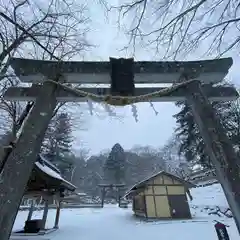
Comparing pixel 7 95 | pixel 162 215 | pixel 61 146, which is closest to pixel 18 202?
pixel 7 95

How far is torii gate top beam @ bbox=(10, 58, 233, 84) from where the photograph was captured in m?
3.60

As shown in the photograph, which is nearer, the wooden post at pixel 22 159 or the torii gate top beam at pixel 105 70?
the wooden post at pixel 22 159

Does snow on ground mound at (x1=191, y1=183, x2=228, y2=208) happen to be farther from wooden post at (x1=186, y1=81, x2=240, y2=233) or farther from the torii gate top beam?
wooden post at (x1=186, y1=81, x2=240, y2=233)

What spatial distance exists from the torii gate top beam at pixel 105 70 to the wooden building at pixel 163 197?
16689mm

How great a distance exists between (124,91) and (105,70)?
0.45m

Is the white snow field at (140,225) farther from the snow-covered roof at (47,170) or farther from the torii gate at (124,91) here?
the torii gate at (124,91)

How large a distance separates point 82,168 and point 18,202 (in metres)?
43.3

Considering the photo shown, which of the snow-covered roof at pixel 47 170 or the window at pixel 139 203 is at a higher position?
the window at pixel 139 203

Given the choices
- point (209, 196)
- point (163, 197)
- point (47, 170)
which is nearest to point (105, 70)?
point (47, 170)

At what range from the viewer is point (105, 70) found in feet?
12.0

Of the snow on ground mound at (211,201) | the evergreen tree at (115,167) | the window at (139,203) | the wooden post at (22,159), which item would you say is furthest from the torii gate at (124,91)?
the evergreen tree at (115,167)

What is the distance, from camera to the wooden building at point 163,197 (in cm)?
1864

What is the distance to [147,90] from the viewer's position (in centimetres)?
389

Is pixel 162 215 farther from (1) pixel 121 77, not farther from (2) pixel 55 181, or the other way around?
(1) pixel 121 77
